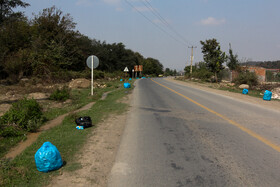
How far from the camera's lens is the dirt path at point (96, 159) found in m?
3.79

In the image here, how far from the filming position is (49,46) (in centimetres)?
3092

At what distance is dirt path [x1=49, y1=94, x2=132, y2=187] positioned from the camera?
3.79 meters

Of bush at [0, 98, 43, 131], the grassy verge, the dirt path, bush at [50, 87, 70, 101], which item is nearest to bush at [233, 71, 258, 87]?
bush at [50, 87, 70, 101]

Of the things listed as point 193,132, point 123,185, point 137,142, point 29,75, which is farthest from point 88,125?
point 29,75

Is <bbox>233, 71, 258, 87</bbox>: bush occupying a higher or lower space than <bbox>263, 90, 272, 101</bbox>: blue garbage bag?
higher

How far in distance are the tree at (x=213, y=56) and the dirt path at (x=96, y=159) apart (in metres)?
31.1

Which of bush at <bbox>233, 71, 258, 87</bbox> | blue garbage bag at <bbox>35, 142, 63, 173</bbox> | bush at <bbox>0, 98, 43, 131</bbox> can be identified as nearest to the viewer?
blue garbage bag at <bbox>35, 142, 63, 173</bbox>

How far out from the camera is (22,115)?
7.79 metres

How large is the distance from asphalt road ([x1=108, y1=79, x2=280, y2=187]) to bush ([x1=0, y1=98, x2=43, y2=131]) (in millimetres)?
3472

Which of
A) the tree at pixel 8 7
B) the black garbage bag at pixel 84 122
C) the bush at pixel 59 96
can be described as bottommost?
the black garbage bag at pixel 84 122

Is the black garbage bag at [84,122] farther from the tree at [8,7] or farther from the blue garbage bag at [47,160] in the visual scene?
the tree at [8,7]

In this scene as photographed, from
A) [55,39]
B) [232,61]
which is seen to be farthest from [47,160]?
[232,61]

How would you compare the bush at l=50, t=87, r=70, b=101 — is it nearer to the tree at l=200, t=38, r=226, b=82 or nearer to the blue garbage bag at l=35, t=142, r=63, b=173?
the blue garbage bag at l=35, t=142, r=63, b=173

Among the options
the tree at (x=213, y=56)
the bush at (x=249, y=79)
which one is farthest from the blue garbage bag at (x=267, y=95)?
the tree at (x=213, y=56)
